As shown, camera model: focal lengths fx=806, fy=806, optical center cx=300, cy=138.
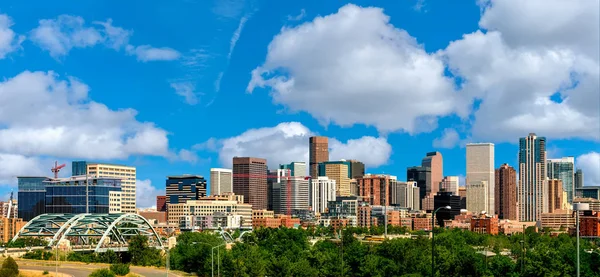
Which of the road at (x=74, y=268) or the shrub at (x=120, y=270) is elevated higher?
the shrub at (x=120, y=270)

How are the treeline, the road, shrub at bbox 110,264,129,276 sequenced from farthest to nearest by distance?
the treeline → the road → shrub at bbox 110,264,129,276

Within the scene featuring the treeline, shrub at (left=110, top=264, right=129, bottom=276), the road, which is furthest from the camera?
the treeline

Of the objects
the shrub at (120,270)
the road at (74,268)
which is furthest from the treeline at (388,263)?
the shrub at (120,270)

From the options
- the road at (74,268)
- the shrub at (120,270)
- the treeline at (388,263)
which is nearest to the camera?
the shrub at (120,270)

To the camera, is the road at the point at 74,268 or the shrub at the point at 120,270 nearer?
the shrub at the point at 120,270

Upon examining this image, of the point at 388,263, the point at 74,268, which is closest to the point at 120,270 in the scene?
the point at 74,268

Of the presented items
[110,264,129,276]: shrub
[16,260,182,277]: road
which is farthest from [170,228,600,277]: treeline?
[110,264,129,276]: shrub

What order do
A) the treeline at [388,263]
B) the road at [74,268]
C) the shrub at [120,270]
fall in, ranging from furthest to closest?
the treeline at [388,263], the road at [74,268], the shrub at [120,270]

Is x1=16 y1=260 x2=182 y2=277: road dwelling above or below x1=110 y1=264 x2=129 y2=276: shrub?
below

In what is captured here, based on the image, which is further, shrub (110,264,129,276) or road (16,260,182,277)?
road (16,260,182,277)

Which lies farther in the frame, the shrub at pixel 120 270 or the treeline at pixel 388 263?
the treeline at pixel 388 263

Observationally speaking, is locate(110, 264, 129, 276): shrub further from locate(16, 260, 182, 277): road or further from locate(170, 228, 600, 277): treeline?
locate(170, 228, 600, 277): treeline

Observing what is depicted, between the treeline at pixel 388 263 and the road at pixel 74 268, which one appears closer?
the road at pixel 74 268

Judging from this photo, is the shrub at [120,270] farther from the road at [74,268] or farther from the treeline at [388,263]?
the treeline at [388,263]
